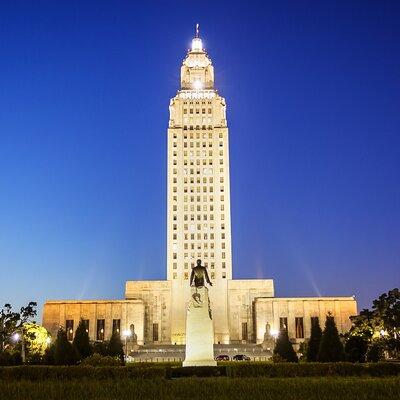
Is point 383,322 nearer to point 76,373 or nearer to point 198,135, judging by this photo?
point 76,373

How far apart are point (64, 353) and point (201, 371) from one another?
50.7 feet

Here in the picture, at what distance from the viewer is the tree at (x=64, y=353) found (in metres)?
40.6

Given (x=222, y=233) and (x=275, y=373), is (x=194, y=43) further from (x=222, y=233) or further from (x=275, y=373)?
(x=275, y=373)

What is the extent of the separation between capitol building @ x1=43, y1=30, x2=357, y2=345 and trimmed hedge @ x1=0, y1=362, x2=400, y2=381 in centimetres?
7177

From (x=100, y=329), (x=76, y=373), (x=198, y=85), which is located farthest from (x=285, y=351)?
(x=198, y=85)

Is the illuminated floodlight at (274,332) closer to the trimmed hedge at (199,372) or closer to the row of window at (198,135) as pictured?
the row of window at (198,135)

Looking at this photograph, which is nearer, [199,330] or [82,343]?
[199,330]

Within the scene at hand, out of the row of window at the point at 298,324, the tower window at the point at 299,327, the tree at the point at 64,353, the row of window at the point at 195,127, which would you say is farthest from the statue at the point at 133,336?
the tree at the point at 64,353

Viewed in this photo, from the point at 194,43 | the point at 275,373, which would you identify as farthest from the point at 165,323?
the point at 275,373

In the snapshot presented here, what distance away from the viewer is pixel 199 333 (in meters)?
34.0

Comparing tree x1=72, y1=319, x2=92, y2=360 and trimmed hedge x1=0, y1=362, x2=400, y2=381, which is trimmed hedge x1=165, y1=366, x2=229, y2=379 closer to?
trimmed hedge x1=0, y1=362, x2=400, y2=381

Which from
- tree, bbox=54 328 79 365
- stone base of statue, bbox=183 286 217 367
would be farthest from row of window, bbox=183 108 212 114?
stone base of statue, bbox=183 286 217 367

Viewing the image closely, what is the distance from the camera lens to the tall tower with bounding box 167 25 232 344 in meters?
103

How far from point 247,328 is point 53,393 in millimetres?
88757
